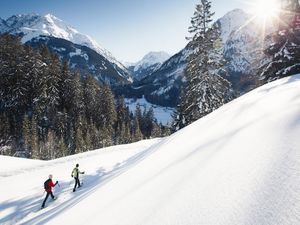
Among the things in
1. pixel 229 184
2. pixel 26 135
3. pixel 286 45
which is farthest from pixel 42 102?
pixel 229 184

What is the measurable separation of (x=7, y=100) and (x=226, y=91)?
59659 mm

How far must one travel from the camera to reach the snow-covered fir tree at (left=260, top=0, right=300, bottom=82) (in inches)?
893

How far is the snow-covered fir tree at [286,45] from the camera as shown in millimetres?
22688

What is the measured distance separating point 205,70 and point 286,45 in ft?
29.5

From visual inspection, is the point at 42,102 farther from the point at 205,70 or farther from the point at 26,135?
the point at 205,70

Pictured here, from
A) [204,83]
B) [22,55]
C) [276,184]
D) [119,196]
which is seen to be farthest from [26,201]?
[22,55]

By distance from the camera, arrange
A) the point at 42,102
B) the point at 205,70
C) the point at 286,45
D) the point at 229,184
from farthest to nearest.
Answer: the point at 42,102 < the point at 205,70 < the point at 286,45 < the point at 229,184

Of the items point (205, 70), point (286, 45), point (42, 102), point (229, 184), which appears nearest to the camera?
point (229, 184)

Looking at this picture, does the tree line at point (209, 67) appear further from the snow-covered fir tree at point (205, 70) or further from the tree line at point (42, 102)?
the tree line at point (42, 102)

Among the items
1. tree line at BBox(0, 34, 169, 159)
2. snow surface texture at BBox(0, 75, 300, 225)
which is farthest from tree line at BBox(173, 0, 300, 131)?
tree line at BBox(0, 34, 169, 159)

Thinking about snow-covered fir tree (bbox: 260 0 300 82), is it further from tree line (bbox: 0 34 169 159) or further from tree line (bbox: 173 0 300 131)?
tree line (bbox: 0 34 169 159)

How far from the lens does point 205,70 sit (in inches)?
1201

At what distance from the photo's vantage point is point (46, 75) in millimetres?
71438

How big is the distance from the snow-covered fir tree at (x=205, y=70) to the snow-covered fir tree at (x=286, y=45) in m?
6.82
